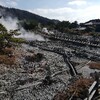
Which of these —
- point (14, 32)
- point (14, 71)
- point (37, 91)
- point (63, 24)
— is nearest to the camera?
point (37, 91)

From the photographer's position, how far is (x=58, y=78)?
87.5 ft

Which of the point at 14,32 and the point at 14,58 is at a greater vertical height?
the point at 14,32

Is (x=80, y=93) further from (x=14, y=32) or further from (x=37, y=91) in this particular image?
(x=14, y=32)

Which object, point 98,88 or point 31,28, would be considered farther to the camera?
point 31,28

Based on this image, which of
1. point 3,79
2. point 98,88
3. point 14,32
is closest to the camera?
point 98,88

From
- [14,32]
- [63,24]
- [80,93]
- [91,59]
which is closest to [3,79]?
[80,93]

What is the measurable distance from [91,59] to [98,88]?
22.2 metres

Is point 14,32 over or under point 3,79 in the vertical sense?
over

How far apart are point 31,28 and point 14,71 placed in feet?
183

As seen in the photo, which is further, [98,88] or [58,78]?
[58,78]

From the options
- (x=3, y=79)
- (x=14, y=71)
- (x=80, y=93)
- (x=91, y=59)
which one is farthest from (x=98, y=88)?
(x=91, y=59)

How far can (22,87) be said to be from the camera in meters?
23.0

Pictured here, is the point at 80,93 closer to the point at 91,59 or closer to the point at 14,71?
the point at 14,71

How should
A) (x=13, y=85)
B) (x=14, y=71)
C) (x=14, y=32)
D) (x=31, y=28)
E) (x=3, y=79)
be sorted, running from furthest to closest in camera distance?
(x=31, y=28), (x=14, y=32), (x=14, y=71), (x=3, y=79), (x=13, y=85)
